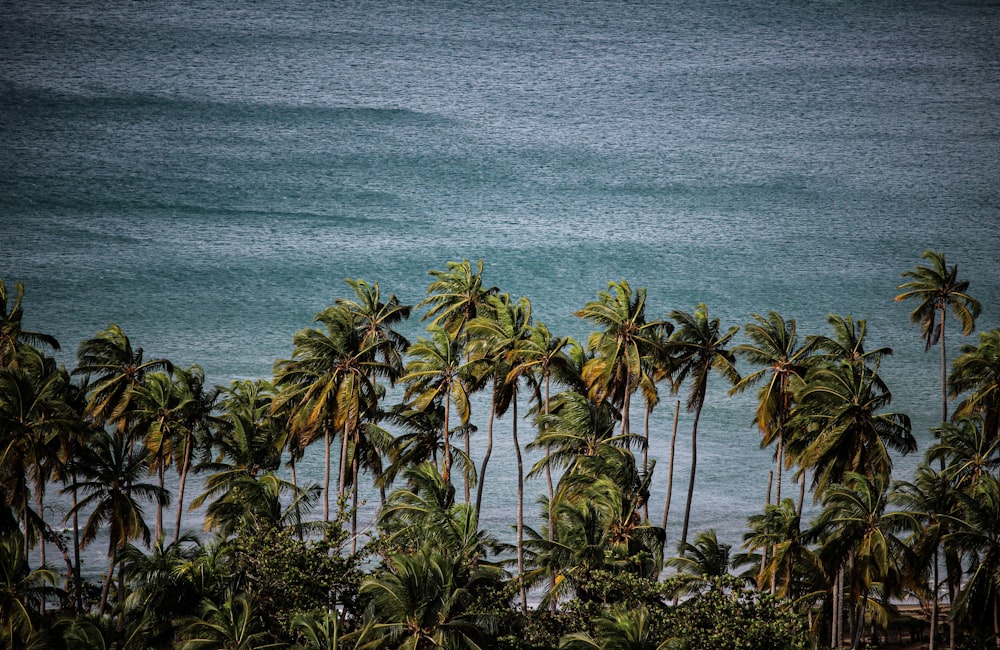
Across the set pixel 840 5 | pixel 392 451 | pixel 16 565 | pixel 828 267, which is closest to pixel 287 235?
pixel 828 267

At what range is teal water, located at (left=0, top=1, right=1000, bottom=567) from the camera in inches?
5359

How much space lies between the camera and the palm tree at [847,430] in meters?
43.0

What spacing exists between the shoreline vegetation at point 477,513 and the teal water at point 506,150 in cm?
8101

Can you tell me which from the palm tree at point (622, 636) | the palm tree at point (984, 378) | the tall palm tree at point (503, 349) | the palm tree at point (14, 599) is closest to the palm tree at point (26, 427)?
the palm tree at point (14, 599)

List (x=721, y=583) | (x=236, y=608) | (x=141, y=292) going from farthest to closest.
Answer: (x=141, y=292), (x=721, y=583), (x=236, y=608)

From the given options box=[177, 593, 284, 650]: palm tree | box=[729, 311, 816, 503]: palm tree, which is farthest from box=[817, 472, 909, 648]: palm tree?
box=[177, 593, 284, 650]: palm tree

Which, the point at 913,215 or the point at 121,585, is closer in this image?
the point at 121,585

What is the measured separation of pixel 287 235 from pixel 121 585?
102 m

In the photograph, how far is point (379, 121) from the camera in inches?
5792

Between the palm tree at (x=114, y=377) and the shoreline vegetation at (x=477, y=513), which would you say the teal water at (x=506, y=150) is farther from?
the palm tree at (x=114, y=377)

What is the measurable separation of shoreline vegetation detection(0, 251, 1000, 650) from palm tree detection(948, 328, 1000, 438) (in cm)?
20

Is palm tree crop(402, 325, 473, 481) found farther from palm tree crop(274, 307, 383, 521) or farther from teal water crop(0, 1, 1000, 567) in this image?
teal water crop(0, 1, 1000, 567)

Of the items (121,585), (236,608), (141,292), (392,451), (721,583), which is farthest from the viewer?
(141,292)

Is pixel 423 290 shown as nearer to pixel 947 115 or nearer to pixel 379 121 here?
pixel 379 121
